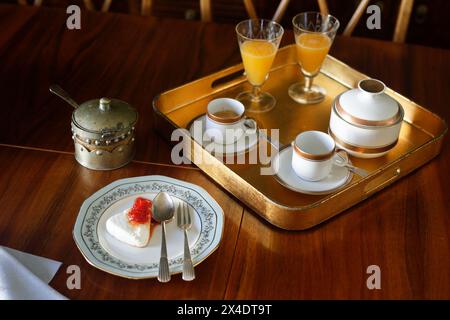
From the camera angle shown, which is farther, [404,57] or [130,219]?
[404,57]

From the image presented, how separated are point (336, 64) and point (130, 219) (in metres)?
0.64

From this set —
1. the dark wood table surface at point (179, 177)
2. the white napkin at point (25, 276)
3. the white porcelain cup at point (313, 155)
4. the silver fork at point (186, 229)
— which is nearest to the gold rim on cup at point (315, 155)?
the white porcelain cup at point (313, 155)

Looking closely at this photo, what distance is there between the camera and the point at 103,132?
3.64 feet

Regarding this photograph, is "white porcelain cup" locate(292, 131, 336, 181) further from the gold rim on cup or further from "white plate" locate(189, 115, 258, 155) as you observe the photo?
"white plate" locate(189, 115, 258, 155)

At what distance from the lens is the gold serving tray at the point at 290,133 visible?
105 centimetres

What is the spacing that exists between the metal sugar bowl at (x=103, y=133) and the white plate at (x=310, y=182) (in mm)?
278

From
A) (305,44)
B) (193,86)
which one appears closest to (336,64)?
(305,44)

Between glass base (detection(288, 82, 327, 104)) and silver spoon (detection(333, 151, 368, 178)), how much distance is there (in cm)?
22

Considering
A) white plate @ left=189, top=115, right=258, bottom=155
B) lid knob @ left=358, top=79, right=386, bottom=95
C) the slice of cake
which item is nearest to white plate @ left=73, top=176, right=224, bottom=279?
A: the slice of cake

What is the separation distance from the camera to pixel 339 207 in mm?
1075

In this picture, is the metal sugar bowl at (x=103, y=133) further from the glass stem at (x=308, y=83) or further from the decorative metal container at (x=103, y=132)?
the glass stem at (x=308, y=83)

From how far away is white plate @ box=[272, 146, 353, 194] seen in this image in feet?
Answer: 3.61
